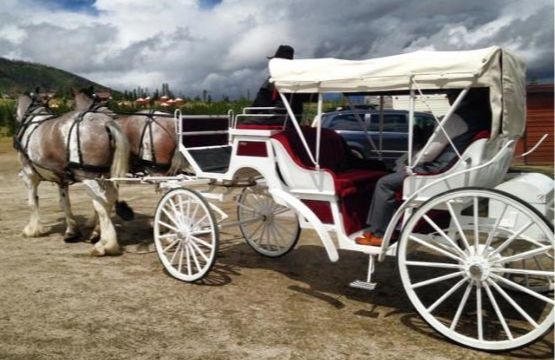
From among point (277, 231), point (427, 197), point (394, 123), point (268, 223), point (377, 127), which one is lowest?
point (277, 231)

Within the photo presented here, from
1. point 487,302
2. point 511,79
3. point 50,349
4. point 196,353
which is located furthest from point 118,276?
point 511,79

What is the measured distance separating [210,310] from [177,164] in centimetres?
292

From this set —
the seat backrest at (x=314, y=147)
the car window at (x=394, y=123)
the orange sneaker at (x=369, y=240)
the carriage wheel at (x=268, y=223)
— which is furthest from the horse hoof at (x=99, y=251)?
the car window at (x=394, y=123)

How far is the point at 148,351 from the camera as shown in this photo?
385 centimetres

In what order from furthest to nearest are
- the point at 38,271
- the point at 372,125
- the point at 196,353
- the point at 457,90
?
the point at 372,125 → the point at 38,271 → the point at 457,90 → the point at 196,353

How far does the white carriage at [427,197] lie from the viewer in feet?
12.4

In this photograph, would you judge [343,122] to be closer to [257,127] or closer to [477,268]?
[257,127]

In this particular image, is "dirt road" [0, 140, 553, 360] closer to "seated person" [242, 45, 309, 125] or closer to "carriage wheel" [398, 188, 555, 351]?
"carriage wheel" [398, 188, 555, 351]

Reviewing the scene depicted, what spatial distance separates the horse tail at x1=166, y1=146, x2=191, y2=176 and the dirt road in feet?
3.63

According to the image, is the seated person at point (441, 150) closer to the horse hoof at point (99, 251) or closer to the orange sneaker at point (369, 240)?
the orange sneaker at point (369, 240)

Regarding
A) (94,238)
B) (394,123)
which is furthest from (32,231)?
(394,123)

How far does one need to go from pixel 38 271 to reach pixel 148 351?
2581mm

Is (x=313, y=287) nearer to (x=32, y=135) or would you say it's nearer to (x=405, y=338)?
(x=405, y=338)

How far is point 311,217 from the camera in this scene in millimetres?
4633
